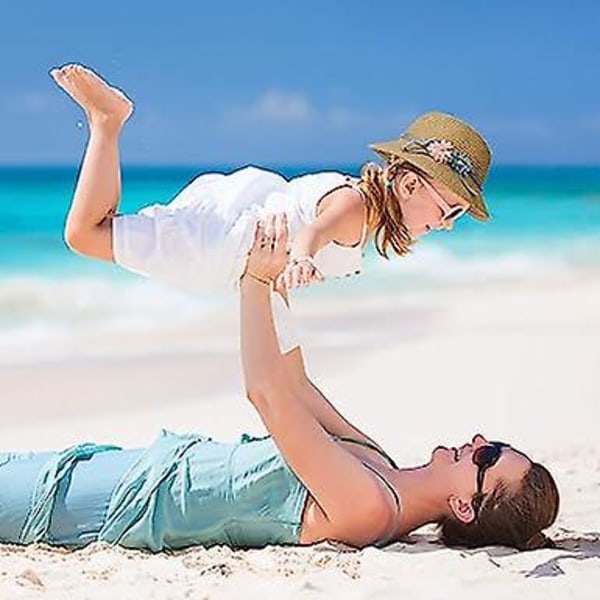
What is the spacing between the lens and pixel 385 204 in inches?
145

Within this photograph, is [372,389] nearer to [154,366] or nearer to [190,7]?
[154,366]

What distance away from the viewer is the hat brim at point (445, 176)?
3.56 metres

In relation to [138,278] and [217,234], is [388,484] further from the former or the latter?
[138,278]

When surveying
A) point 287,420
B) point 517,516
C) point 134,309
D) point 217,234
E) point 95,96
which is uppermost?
point 95,96

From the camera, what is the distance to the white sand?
3.18 metres

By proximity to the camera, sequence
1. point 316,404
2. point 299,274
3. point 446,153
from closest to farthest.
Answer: point 299,274, point 446,153, point 316,404

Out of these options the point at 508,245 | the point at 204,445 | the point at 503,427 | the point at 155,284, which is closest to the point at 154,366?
the point at 503,427

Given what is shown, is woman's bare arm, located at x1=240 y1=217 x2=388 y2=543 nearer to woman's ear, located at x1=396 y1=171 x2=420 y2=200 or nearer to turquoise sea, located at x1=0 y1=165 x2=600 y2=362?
woman's ear, located at x1=396 y1=171 x2=420 y2=200

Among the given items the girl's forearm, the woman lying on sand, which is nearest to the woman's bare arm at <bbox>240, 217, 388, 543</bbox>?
the woman lying on sand

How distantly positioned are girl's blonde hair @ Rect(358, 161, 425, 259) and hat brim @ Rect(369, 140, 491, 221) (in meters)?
0.03

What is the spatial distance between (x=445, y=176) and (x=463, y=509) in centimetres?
81

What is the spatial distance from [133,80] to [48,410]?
89.8ft

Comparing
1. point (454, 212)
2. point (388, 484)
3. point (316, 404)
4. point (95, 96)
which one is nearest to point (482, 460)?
point (388, 484)

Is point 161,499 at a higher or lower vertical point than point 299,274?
lower
